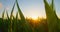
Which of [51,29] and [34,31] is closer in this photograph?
[51,29]

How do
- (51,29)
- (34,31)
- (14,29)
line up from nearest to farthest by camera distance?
1. (51,29)
2. (34,31)
3. (14,29)

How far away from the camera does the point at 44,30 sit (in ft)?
1.60

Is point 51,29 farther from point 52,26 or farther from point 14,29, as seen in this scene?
point 14,29

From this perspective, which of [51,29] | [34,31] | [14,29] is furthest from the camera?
[14,29]

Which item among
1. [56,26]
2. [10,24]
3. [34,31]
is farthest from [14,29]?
[56,26]

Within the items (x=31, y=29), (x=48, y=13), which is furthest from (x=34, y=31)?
(x=48, y=13)

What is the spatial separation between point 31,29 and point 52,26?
0.13 m

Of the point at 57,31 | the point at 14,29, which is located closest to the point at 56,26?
the point at 57,31

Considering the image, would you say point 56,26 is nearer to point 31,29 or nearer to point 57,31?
point 57,31

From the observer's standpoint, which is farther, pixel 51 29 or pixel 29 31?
pixel 29 31

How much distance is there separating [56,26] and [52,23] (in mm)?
23

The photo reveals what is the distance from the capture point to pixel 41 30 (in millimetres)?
503

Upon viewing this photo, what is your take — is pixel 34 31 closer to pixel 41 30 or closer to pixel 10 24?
pixel 41 30

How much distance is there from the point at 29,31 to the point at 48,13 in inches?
6.2
